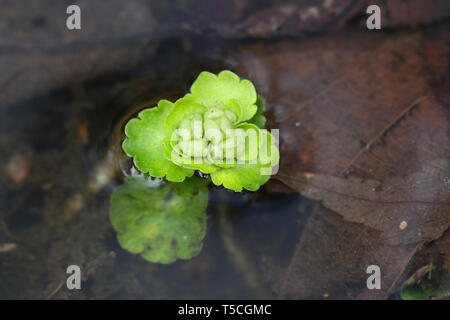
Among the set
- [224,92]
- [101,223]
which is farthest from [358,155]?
[101,223]

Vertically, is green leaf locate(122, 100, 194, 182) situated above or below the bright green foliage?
above

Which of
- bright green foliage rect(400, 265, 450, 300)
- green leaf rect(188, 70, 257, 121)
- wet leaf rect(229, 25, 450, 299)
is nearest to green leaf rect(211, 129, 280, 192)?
green leaf rect(188, 70, 257, 121)

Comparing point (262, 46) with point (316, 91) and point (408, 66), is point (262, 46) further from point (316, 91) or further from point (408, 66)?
point (408, 66)

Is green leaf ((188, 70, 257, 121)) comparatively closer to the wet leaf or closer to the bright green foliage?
the wet leaf

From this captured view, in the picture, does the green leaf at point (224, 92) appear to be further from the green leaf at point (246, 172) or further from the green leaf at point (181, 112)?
the green leaf at point (246, 172)

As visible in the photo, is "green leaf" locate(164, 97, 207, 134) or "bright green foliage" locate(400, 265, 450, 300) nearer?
"green leaf" locate(164, 97, 207, 134)

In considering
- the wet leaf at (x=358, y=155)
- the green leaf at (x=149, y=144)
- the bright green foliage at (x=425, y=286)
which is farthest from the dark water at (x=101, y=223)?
the bright green foliage at (x=425, y=286)
